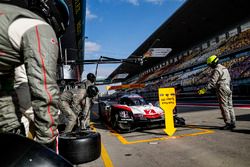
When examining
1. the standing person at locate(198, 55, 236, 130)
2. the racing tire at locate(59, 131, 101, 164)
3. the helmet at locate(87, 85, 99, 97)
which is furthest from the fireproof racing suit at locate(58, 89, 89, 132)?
the standing person at locate(198, 55, 236, 130)

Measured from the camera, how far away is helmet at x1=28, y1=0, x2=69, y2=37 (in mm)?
1287

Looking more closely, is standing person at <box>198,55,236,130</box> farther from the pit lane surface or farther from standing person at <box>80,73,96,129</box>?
standing person at <box>80,73,96,129</box>

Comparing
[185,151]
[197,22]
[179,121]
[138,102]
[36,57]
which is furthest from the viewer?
[197,22]

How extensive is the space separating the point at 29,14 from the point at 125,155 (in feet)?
8.94

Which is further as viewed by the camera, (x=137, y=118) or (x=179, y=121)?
(x=179, y=121)

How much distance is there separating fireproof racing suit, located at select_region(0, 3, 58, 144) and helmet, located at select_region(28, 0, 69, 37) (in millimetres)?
256

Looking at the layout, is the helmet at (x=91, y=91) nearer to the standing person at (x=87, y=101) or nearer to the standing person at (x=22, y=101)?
the standing person at (x=87, y=101)

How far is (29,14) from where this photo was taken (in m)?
1.06

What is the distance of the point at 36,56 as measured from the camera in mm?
977

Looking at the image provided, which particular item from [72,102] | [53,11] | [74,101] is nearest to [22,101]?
[53,11]

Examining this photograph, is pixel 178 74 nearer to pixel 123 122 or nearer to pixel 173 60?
pixel 173 60

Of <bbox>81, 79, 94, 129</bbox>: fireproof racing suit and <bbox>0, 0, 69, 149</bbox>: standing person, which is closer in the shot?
<bbox>0, 0, 69, 149</bbox>: standing person

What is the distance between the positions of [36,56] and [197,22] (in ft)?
72.9

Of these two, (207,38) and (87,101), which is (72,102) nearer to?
(87,101)
